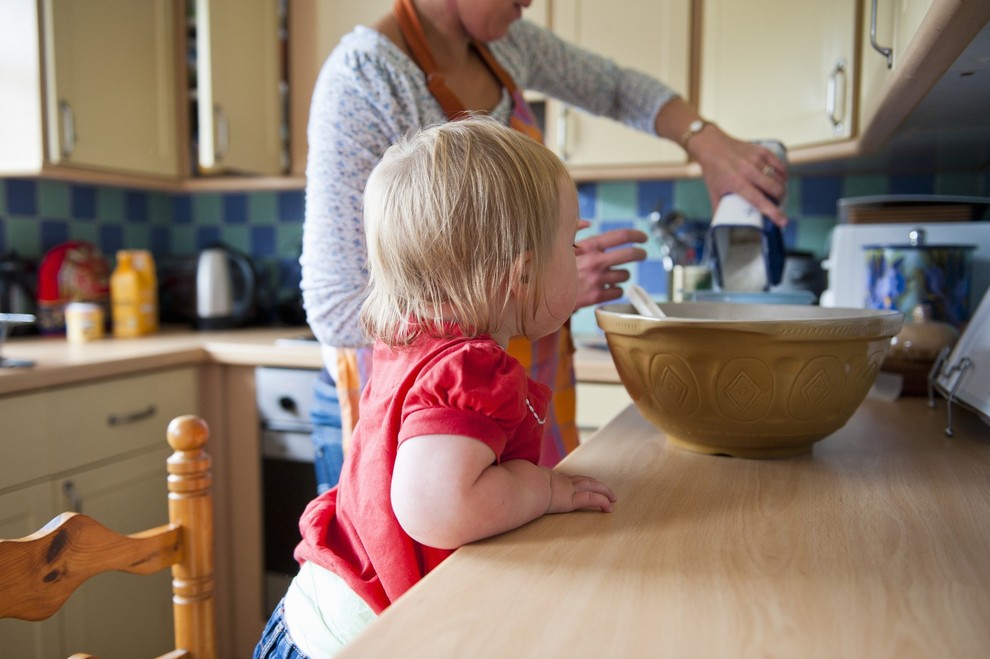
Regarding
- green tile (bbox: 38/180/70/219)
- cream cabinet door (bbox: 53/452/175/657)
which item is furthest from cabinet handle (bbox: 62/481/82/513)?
green tile (bbox: 38/180/70/219)

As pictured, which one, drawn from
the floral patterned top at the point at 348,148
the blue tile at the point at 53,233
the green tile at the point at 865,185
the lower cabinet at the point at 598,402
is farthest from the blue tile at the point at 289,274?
the green tile at the point at 865,185

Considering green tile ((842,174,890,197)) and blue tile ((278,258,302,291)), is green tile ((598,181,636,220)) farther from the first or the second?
blue tile ((278,258,302,291))

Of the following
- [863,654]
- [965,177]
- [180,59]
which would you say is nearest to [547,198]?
[863,654]

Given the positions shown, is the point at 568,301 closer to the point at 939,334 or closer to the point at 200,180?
the point at 939,334

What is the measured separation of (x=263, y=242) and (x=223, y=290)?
39 cm

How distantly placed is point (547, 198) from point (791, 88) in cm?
142

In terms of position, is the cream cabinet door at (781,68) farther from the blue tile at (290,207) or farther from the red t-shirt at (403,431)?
the red t-shirt at (403,431)

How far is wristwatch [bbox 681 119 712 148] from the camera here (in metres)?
1.24

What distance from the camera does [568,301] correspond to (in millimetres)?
674

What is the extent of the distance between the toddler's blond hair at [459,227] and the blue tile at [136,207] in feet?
7.04

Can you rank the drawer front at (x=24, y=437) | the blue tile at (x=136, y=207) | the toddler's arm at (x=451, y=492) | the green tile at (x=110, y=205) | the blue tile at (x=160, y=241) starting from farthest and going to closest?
1. the blue tile at (x=160, y=241)
2. the blue tile at (x=136, y=207)
3. the green tile at (x=110, y=205)
4. the drawer front at (x=24, y=437)
5. the toddler's arm at (x=451, y=492)

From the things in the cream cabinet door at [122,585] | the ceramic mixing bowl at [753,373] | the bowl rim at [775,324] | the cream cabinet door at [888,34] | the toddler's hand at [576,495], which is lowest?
the cream cabinet door at [122,585]

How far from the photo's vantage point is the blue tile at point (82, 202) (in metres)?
2.29

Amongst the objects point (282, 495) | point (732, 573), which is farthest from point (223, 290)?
point (732, 573)
